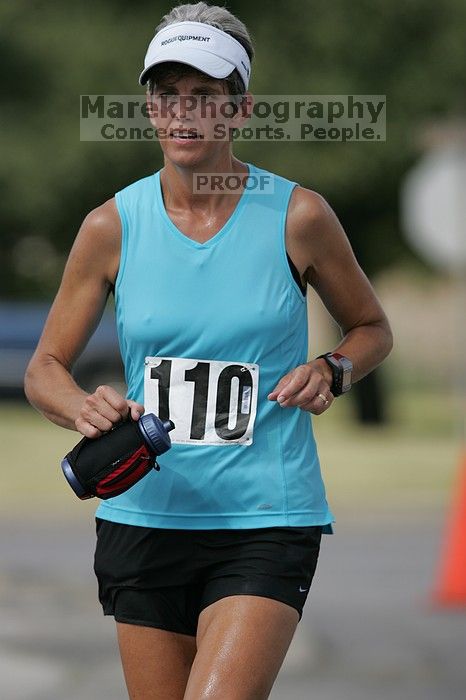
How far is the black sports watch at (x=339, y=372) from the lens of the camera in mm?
4094

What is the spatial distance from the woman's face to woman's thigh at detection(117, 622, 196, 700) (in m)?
1.15

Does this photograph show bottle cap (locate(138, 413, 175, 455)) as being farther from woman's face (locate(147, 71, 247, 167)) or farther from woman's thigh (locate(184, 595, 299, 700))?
woman's face (locate(147, 71, 247, 167))

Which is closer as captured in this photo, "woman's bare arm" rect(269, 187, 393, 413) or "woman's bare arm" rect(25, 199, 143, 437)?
"woman's bare arm" rect(269, 187, 393, 413)

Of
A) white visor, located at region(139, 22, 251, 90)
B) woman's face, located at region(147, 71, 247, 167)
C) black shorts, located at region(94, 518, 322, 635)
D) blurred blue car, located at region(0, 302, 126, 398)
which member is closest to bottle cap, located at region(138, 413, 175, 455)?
black shorts, located at region(94, 518, 322, 635)

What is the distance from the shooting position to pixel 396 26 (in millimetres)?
23656

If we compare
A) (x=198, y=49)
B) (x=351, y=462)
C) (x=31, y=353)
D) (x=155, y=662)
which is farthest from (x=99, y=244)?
(x=31, y=353)

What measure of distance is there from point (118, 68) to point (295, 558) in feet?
67.1

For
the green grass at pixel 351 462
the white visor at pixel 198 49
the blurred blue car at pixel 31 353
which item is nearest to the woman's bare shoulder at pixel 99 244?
the white visor at pixel 198 49

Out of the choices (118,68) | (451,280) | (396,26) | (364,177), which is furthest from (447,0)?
(451,280)

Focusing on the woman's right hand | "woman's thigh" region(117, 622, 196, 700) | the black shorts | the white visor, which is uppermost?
the white visor

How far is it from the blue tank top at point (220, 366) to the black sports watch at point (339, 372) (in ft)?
0.30

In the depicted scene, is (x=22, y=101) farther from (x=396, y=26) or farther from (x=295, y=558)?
(x=295, y=558)

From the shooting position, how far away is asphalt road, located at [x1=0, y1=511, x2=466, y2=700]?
712 cm

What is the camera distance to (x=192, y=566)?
159 inches
